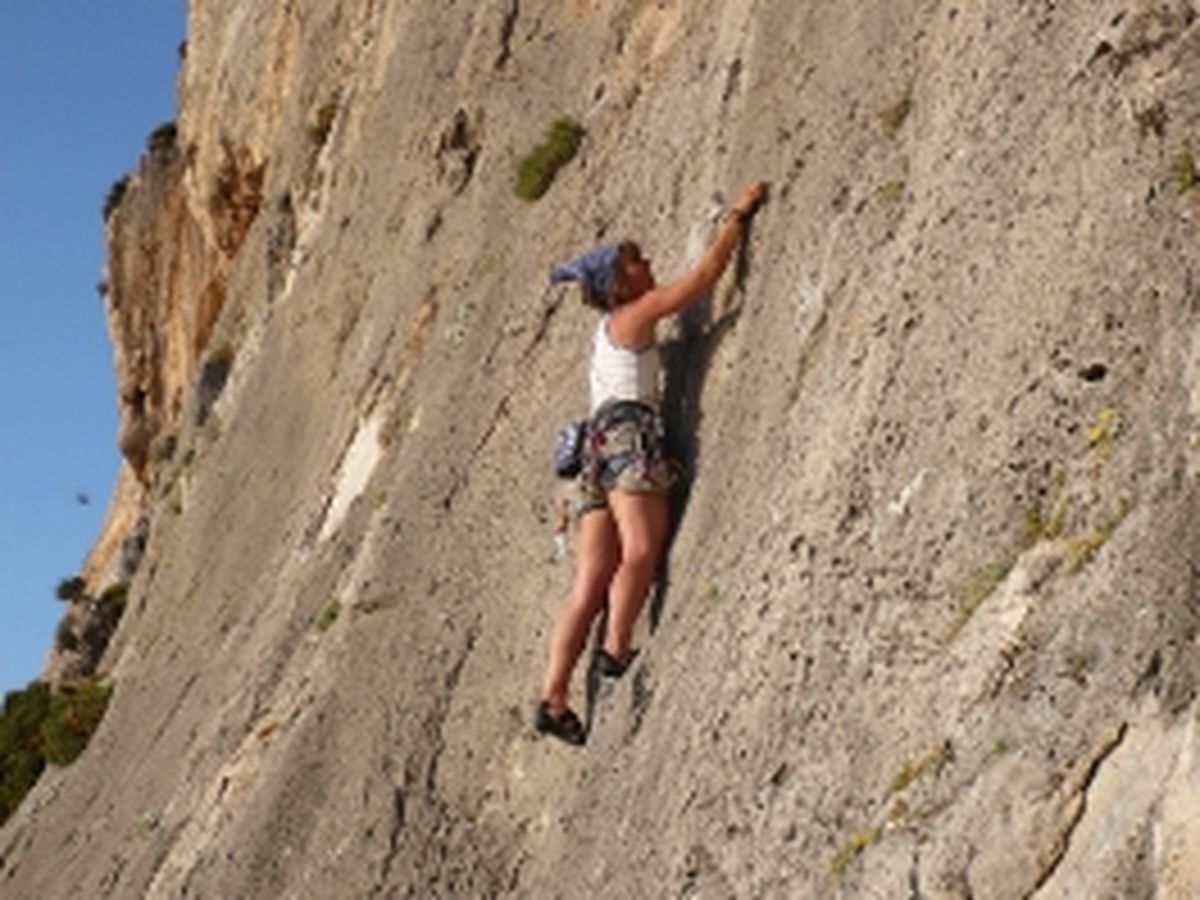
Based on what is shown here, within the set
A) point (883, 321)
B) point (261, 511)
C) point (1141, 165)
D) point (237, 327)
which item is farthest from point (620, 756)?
point (237, 327)

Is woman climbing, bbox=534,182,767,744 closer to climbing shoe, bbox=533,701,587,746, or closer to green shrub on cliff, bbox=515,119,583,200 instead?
climbing shoe, bbox=533,701,587,746

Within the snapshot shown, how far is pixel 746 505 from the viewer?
992cm

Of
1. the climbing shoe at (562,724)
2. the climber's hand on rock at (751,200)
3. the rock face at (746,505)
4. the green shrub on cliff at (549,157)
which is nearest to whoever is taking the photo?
the rock face at (746,505)

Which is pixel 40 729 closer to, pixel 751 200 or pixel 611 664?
pixel 611 664

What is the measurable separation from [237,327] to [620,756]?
17096mm

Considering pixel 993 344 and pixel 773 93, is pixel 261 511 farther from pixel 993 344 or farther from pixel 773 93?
pixel 993 344

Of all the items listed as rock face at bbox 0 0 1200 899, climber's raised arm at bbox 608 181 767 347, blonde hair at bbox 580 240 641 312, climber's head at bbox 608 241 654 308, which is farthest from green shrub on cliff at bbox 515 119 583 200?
climber's raised arm at bbox 608 181 767 347

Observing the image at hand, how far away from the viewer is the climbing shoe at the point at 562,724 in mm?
10977

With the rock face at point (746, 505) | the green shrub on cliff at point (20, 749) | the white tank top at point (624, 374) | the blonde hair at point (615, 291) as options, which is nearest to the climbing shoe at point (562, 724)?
the rock face at point (746, 505)

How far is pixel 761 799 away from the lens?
329 inches

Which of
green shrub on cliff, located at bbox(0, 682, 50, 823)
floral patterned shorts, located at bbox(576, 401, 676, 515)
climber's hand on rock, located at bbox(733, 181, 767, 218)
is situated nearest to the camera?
floral patterned shorts, located at bbox(576, 401, 676, 515)

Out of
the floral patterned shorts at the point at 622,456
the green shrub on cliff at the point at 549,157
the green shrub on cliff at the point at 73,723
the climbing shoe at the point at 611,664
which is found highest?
the green shrub on cliff at the point at 549,157

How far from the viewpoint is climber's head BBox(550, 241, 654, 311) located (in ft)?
38.0

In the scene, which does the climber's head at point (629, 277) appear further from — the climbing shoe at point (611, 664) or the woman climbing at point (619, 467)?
the climbing shoe at point (611, 664)
